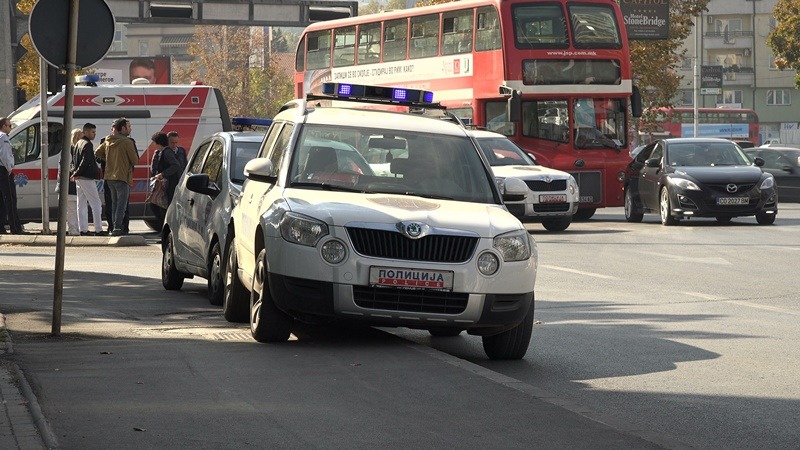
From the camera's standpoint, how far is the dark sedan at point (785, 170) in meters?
38.8

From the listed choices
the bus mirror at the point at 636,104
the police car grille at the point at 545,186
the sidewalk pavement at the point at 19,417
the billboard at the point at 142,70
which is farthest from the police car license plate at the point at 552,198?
the billboard at the point at 142,70

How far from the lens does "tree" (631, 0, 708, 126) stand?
5409cm

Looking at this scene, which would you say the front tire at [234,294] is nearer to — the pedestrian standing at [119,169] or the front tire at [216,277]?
the front tire at [216,277]

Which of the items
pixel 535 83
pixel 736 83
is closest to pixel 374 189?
pixel 535 83

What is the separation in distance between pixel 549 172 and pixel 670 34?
2977 centimetres

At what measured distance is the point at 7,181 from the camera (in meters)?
24.2

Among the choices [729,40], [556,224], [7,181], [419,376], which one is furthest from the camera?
[729,40]

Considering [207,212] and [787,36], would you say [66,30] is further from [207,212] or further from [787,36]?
[787,36]

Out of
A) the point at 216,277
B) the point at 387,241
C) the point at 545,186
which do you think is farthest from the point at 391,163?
the point at 545,186

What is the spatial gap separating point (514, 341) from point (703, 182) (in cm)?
1699

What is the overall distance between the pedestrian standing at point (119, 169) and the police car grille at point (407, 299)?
586 inches

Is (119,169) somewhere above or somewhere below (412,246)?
above

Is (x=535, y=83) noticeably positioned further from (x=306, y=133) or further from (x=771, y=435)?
(x=771, y=435)

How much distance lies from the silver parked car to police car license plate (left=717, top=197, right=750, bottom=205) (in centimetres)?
1327
